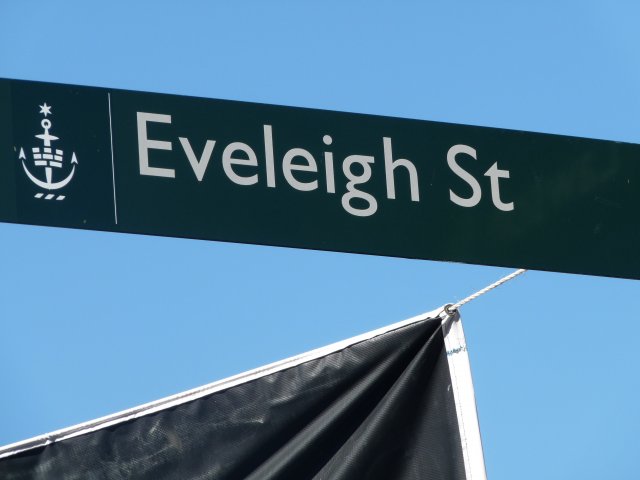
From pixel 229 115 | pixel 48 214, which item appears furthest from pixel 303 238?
pixel 48 214

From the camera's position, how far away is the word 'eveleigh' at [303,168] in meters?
4.36

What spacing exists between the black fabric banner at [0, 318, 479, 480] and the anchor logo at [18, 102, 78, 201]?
73 centimetres

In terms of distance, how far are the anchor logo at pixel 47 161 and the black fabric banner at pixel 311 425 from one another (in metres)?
0.73

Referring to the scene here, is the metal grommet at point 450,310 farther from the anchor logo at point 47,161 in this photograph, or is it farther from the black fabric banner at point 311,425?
the anchor logo at point 47,161

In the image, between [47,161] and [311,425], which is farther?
[311,425]

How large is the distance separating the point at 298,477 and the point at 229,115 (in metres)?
0.95

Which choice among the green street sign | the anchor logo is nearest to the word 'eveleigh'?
the green street sign

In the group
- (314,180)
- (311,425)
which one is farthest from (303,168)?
(311,425)

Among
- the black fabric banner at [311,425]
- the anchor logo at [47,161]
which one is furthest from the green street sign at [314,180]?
the black fabric banner at [311,425]

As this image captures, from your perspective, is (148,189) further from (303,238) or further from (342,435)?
(342,435)

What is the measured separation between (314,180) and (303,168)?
4 centimetres

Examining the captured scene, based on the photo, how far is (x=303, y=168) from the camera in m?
4.43

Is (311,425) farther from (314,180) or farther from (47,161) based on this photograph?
(47,161)

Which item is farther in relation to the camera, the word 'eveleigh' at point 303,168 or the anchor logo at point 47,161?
the word 'eveleigh' at point 303,168
